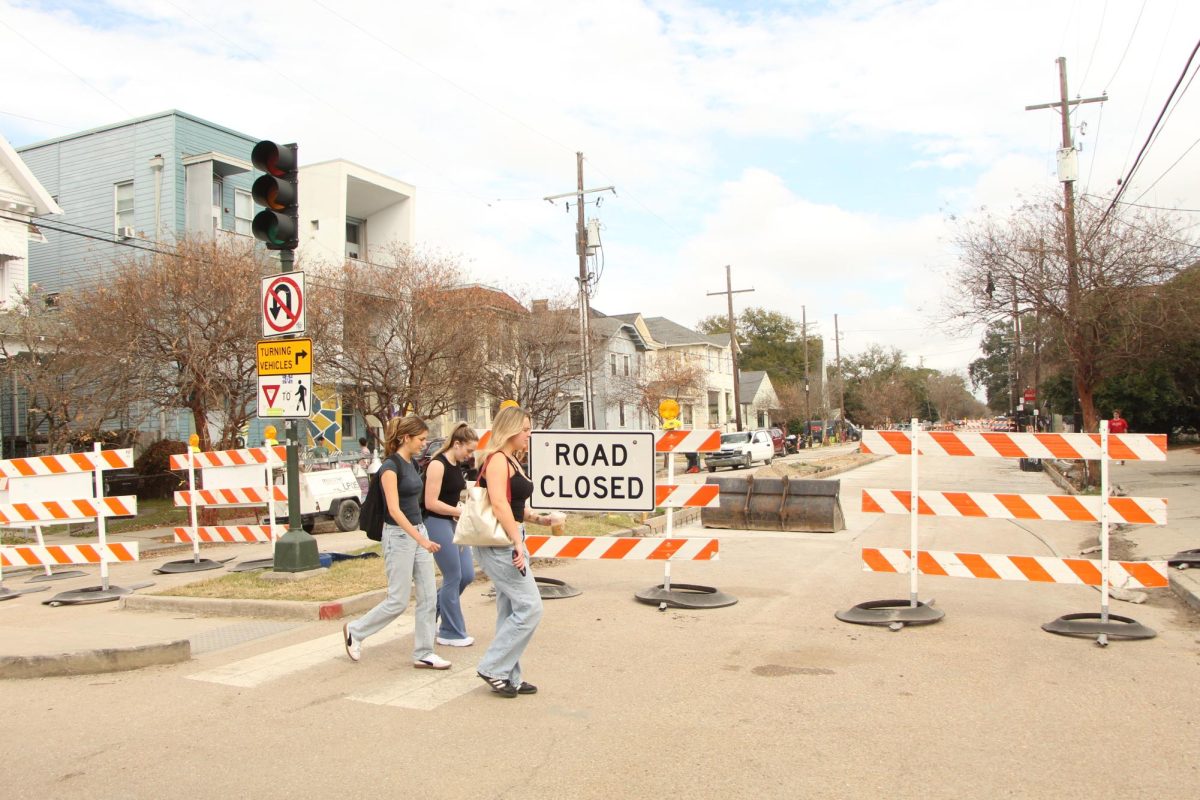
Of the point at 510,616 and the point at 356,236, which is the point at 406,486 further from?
the point at 356,236

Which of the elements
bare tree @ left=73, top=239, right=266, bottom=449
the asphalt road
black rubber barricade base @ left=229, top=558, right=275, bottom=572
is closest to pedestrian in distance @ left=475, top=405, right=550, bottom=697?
the asphalt road

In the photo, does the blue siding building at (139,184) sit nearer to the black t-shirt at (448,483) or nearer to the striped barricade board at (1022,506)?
the black t-shirt at (448,483)

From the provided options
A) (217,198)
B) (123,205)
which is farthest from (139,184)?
(217,198)

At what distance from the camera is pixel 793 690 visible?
236 inches

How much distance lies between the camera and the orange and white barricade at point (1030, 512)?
24.3 feet

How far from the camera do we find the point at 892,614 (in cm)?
807

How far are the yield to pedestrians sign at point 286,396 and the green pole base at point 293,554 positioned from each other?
141cm

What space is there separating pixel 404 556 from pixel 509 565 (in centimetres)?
125

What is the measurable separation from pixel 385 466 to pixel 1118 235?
23.4m

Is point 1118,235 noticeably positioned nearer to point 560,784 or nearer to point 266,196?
point 266,196

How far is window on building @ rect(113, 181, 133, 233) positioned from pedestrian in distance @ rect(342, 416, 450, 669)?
2453 centimetres

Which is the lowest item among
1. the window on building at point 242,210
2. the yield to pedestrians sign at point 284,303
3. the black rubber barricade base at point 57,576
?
the black rubber barricade base at point 57,576

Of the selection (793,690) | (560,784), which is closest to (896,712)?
(793,690)

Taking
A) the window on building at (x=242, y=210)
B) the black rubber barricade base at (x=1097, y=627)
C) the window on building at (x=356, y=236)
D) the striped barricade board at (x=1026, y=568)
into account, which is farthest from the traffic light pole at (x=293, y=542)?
the window on building at (x=356, y=236)
